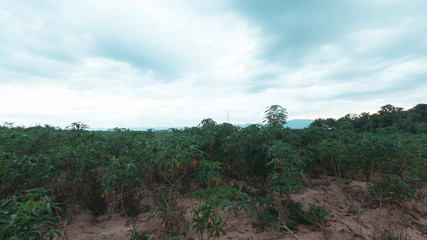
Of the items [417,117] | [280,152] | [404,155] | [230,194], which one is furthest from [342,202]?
[417,117]

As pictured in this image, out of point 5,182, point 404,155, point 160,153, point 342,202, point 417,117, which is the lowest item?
point 342,202

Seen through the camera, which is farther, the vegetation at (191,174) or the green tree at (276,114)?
the green tree at (276,114)

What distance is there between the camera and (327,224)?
3490 mm

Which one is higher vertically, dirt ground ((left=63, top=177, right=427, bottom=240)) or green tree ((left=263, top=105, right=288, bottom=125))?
green tree ((left=263, top=105, right=288, bottom=125))

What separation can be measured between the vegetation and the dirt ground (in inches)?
6.3

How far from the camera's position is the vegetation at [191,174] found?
98.6 inches

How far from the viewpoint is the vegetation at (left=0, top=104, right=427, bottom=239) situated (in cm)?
250

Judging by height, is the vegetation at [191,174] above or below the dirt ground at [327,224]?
above

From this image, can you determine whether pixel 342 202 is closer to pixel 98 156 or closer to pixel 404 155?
pixel 404 155

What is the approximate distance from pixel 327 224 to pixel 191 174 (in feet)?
9.10

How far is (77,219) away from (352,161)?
234 inches

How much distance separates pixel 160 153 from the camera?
253cm

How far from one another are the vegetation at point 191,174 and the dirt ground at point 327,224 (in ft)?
A: 0.53

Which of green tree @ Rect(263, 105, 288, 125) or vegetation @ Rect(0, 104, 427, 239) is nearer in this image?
vegetation @ Rect(0, 104, 427, 239)
